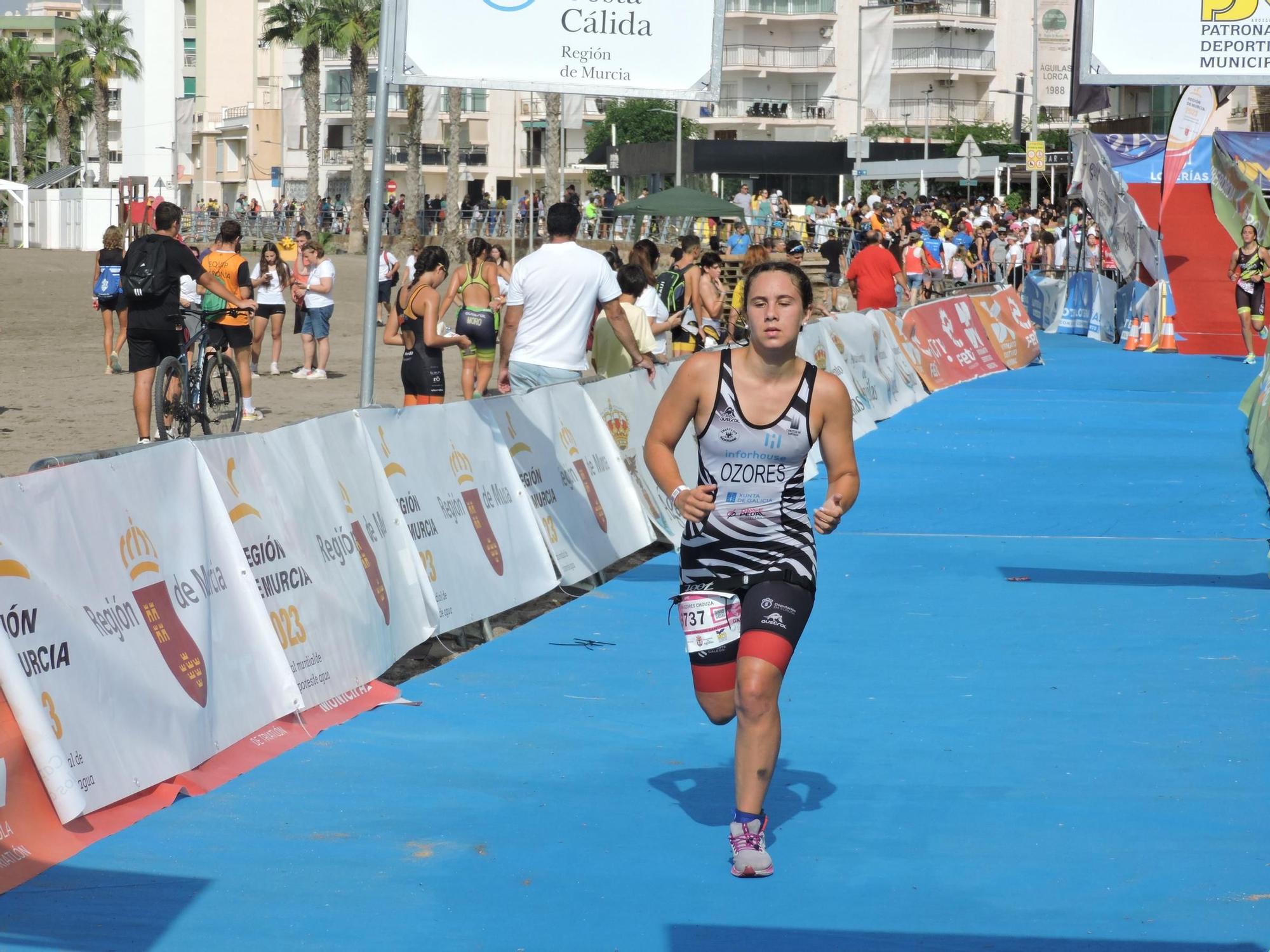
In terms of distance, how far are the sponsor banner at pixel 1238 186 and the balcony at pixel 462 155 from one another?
7250cm

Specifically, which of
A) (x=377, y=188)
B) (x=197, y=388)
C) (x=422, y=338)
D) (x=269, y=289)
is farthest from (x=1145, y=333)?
(x=377, y=188)

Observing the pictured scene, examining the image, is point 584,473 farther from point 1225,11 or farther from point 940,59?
point 940,59

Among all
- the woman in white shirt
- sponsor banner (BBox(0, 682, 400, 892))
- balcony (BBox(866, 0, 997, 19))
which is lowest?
sponsor banner (BBox(0, 682, 400, 892))

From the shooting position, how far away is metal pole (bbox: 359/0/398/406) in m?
9.36

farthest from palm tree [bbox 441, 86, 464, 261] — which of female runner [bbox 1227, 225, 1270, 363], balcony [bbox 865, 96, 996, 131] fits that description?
balcony [bbox 865, 96, 996, 131]

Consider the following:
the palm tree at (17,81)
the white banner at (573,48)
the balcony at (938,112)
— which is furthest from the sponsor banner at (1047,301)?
the palm tree at (17,81)

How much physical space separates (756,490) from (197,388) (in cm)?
985

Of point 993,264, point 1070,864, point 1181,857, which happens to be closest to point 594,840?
point 1070,864

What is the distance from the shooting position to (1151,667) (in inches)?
318

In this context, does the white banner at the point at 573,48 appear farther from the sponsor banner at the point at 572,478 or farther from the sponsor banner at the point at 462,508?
the sponsor banner at the point at 462,508

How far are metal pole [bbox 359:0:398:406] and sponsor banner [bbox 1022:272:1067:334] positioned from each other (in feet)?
93.5

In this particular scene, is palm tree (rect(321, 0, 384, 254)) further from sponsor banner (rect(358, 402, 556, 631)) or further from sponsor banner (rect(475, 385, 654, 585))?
sponsor banner (rect(358, 402, 556, 631))

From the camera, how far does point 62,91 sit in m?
92.2

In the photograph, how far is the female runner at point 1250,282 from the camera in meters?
25.9
